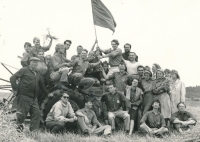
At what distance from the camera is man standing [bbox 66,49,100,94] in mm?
7566

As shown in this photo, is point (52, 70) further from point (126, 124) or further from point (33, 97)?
point (126, 124)

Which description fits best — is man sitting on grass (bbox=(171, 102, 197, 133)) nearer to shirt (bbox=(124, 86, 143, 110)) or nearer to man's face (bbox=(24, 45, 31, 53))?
shirt (bbox=(124, 86, 143, 110))

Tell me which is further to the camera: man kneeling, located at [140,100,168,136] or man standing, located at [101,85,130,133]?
man standing, located at [101,85,130,133]

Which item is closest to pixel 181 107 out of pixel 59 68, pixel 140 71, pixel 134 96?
pixel 134 96

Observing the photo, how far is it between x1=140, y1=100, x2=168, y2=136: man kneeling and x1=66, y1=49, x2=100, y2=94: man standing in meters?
1.65

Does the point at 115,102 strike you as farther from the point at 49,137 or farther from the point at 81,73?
the point at 49,137

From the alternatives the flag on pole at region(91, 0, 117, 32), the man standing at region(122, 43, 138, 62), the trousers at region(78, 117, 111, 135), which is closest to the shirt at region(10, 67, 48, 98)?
the trousers at region(78, 117, 111, 135)

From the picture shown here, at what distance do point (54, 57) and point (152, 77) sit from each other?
9.11 ft

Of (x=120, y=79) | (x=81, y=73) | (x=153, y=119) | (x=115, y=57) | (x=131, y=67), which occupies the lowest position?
(x=153, y=119)

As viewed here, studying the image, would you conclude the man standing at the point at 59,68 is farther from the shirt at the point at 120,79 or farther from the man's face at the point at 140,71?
the man's face at the point at 140,71

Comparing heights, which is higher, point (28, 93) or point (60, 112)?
point (28, 93)

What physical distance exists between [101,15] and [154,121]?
422 cm

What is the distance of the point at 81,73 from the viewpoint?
305 inches

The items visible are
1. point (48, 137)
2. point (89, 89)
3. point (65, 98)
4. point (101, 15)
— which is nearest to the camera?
point (48, 137)
